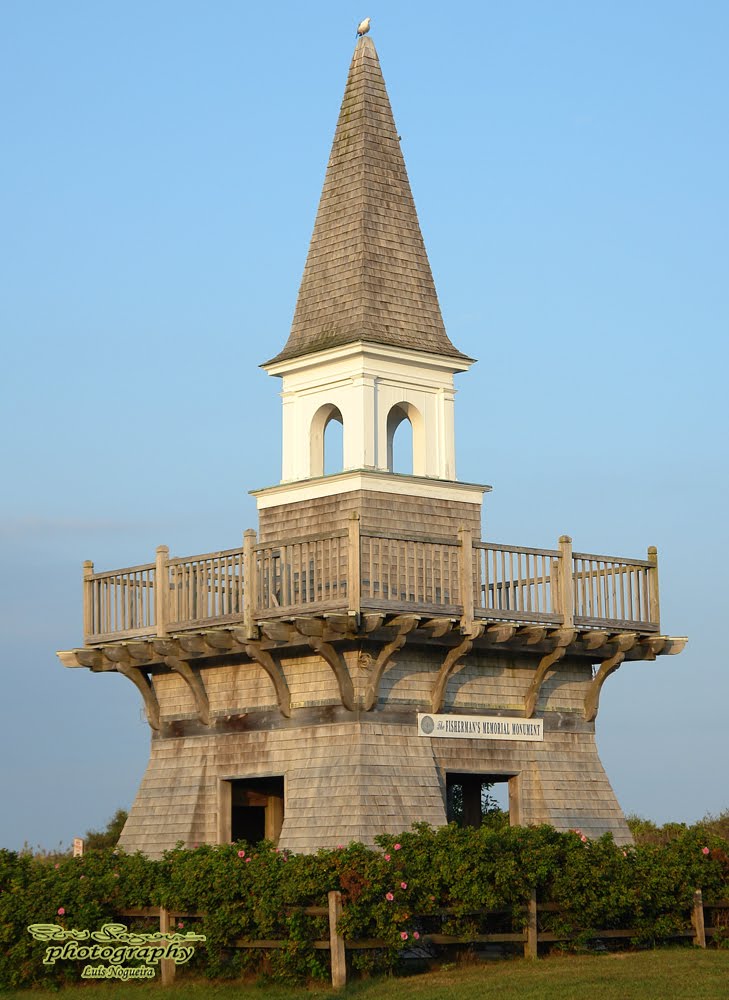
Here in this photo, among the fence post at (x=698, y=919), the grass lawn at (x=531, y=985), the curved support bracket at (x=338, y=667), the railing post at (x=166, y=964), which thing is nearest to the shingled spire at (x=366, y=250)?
the curved support bracket at (x=338, y=667)

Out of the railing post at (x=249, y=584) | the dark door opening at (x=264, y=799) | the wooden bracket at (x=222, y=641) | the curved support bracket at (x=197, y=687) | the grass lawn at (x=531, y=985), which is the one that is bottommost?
the grass lawn at (x=531, y=985)

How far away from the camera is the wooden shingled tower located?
28094 millimetres

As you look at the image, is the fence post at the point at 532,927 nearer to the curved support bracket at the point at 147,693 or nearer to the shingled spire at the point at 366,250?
the curved support bracket at the point at 147,693

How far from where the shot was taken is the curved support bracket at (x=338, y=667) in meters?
27.6

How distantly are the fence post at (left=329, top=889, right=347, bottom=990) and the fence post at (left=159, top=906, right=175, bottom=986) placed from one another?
278 cm

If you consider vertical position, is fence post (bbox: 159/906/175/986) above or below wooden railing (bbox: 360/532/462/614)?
below

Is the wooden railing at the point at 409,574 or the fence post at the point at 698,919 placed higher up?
the wooden railing at the point at 409,574

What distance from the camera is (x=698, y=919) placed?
27109 millimetres

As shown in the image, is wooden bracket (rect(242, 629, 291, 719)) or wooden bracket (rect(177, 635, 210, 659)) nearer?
wooden bracket (rect(242, 629, 291, 719))

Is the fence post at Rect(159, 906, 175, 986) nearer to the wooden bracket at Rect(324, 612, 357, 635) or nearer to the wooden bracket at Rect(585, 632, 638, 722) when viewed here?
the wooden bracket at Rect(324, 612, 357, 635)

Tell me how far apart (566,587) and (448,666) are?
2.38m

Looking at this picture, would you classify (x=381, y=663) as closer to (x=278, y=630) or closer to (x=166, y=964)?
(x=278, y=630)

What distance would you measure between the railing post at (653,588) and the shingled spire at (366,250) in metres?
4.83

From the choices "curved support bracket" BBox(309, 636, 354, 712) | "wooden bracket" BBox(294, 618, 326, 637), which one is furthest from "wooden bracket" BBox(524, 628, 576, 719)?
"wooden bracket" BBox(294, 618, 326, 637)
